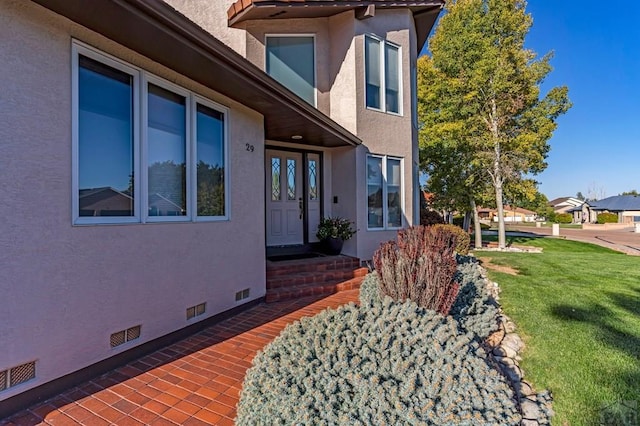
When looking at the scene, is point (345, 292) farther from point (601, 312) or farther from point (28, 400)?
point (28, 400)

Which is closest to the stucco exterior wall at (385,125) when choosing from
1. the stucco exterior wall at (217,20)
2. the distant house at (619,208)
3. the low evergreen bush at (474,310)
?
the stucco exterior wall at (217,20)

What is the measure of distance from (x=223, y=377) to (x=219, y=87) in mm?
3859

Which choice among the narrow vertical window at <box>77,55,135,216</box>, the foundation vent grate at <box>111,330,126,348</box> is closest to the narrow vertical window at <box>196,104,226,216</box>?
the narrow vertical window at <box>77,55,135,216</box>

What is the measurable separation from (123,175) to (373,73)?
6.97m

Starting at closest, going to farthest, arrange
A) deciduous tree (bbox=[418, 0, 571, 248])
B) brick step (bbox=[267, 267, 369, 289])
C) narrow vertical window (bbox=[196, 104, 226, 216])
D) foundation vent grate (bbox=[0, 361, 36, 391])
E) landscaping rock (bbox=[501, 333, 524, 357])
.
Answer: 1. foundation vent grate (bbox=[0, 361, 36, 391])
2. landscaping rock (bbox=[501, 333, 524, 357])
3. narrow vertical window (bbox=[196, 104, 226, 216])
4. brick step (bbox=[267, 267, 369, 289])
5. deciduous tree (bbox=[418, 0, 571, 248])

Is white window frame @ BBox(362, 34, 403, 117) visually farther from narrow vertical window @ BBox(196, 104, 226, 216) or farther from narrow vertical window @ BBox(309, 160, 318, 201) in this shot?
narrow vertical window @ BBox(196, 104, 226, 216)

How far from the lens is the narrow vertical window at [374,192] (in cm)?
870

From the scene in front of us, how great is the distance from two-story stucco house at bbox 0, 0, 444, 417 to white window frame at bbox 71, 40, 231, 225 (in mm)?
15

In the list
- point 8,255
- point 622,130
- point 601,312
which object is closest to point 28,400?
point 8,255

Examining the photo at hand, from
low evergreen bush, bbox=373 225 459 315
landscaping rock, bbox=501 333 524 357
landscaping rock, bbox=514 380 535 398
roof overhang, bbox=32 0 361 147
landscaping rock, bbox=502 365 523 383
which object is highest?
roof overhang, bbox=32 0 361 147

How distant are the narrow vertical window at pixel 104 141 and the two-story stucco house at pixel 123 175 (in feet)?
0.04

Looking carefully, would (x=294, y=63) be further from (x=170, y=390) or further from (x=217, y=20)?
(x=170, y=390)

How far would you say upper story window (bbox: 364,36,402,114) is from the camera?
8625 millimetres

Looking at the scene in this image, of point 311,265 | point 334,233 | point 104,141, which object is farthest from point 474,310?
point 104,141
